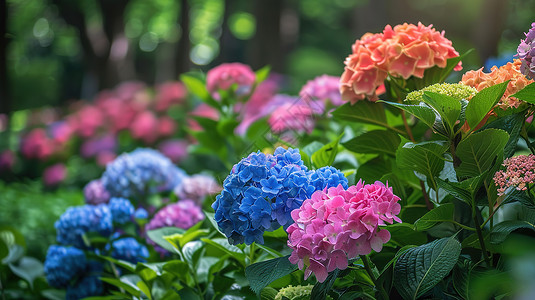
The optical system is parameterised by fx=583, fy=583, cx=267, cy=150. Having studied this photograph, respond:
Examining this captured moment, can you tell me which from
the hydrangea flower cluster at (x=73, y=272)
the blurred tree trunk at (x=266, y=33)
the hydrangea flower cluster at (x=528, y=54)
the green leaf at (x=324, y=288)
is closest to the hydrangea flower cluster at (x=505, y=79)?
the hydrangea flower cluster at (x=528, y=54)

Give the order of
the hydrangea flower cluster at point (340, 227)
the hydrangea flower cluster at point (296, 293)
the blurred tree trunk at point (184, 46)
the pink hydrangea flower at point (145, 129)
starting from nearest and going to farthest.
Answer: the hydrangea flower cluster at point (340, 227) → the hydrangea flower cluster at point (296, 293) → the pink hydrangea flower at point (145, 129) → the blurred tree trunk at point (184, 46)

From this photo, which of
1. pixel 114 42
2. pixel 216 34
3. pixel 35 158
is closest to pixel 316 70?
pixel 114 42

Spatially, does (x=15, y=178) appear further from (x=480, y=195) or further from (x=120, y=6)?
(x=120, y=6)

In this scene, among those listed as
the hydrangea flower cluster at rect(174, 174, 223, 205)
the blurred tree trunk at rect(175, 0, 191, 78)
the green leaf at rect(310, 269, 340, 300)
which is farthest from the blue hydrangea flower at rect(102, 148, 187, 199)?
the blurred tree trunk at rect(175, 0, 191, 78)

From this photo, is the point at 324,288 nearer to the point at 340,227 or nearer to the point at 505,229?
the point at 340,227

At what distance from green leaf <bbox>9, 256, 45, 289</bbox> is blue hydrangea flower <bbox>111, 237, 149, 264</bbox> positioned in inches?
18.2

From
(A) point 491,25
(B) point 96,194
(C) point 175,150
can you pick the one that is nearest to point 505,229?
(B) point 96,194

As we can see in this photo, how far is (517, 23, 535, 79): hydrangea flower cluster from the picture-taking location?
122cm

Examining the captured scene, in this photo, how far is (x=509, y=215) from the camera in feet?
4.68

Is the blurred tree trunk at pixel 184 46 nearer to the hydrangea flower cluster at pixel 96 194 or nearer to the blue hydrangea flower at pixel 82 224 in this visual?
the hydrangea flower cluster at pixel 96 194

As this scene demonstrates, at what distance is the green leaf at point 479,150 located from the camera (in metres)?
1.15

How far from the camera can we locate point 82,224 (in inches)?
86.8

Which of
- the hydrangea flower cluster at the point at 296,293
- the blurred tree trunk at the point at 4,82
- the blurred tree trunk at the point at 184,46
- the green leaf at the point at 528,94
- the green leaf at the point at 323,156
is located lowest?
the blurred tree trunk at the point at 184,46

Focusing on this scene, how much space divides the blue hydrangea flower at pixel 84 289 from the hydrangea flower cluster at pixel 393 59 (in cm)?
123
